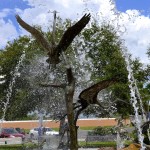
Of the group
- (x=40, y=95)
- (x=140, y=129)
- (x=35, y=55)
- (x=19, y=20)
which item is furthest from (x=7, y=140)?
(x=19, y=20)

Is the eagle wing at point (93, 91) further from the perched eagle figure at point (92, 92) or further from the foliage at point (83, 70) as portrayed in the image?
the foliage at point (83, 70)

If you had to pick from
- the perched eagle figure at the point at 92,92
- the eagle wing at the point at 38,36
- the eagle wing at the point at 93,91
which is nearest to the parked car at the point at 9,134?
the eagle wing at the point at 38,36

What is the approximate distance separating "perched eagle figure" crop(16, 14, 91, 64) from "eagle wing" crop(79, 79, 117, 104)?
0.78 meters

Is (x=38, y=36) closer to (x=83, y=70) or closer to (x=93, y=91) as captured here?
(x=93, y=91)

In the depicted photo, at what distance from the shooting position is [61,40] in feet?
25.7

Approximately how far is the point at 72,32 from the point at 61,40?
0.24 m

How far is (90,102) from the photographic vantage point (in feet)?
26.2

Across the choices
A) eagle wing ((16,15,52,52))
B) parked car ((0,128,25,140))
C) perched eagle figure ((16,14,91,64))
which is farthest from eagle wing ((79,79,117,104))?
parked car ((0,128,25,140))

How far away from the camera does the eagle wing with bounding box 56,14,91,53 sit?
24.9ft

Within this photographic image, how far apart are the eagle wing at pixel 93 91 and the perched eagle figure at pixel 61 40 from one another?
0.78 m

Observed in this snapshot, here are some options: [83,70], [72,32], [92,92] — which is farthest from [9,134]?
[72,32]

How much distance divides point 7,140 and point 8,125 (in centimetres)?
2867

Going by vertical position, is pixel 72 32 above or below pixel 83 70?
below

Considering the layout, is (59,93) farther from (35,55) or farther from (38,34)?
(38,34)
